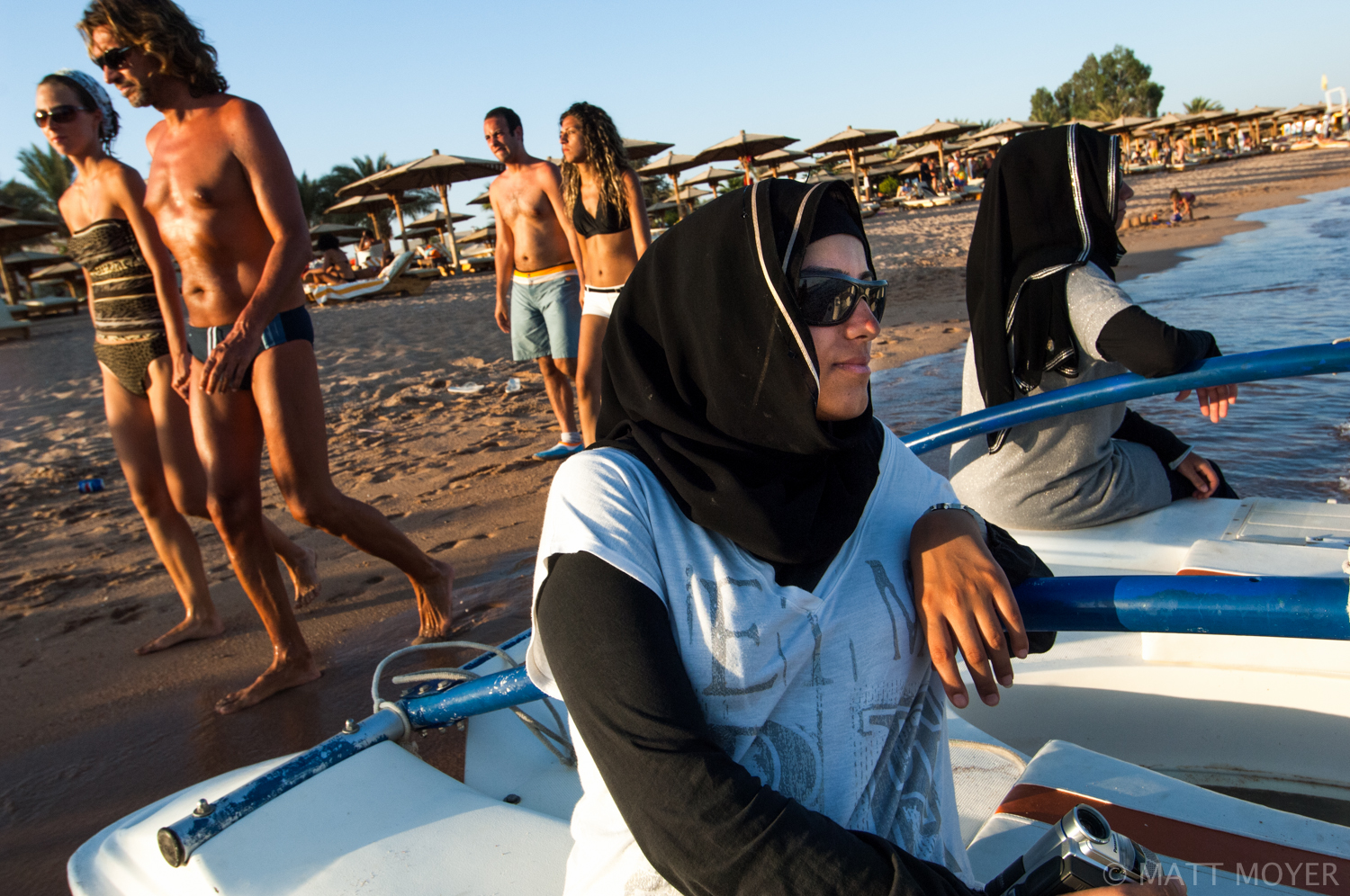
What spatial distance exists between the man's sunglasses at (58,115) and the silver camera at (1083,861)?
399 cm

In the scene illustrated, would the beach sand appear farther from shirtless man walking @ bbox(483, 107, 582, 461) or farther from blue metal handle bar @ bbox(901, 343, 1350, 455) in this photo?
blue metal handle bar @ bbox(901, 343, 1350, 455)

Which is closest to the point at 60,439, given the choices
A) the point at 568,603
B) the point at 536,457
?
the point at 536,457

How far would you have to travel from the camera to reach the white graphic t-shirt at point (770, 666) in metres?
1.02

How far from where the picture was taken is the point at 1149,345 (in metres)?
2.19

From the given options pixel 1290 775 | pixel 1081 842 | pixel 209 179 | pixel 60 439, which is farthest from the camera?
pixel 60 439

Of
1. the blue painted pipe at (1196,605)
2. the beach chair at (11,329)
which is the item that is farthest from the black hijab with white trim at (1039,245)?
the beach chair at (11,329)

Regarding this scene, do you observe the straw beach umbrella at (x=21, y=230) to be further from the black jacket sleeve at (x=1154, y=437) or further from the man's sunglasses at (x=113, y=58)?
the black jacket sleeve at (x=1154, y=437)

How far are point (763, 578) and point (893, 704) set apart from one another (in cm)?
27

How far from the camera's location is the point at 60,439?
25.7 ft

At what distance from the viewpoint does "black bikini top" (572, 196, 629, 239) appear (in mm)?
4980

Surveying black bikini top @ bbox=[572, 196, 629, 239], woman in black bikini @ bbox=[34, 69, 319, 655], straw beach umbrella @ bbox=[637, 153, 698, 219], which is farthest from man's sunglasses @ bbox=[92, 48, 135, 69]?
straw beach umbrella @ bbox=[637, 153, 698, 219]

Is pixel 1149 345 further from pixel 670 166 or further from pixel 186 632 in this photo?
pixel 670 166

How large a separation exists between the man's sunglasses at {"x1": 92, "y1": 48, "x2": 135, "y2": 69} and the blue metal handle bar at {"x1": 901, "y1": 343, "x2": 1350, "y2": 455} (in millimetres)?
2733

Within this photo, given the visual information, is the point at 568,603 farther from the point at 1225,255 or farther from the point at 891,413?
the point at 1225,255
